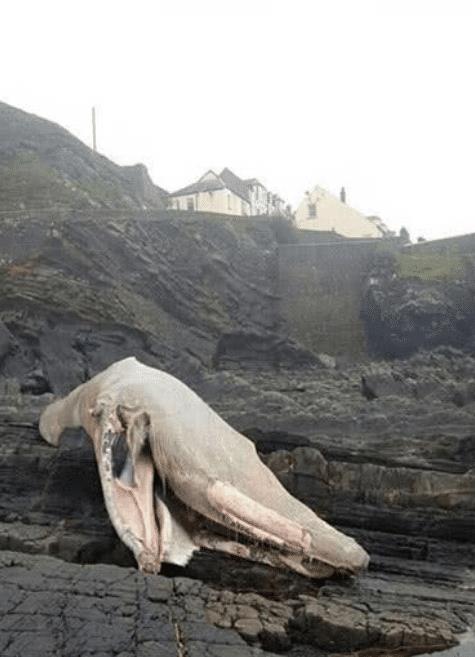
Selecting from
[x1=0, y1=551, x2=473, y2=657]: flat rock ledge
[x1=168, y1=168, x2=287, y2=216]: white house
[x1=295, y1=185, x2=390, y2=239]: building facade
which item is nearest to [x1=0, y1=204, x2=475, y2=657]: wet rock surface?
[x1=0, y1=551, x2=473, y2=657]: flat rock ledge

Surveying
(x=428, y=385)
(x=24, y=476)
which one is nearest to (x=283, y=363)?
(x=428, y=385)

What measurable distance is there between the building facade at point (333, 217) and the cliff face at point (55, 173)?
483 inches

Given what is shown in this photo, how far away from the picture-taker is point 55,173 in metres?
42.0

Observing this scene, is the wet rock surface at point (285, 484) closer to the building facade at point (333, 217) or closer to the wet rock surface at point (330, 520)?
the wet rock surface at point (330, 520)

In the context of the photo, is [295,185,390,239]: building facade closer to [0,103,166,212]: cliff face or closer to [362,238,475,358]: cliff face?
[0,103,166,212]: cliff face

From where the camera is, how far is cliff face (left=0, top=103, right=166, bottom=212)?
37.8 metres

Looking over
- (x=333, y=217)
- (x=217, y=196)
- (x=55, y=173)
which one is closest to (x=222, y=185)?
(x=217, y=196)

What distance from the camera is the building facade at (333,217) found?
5281cm

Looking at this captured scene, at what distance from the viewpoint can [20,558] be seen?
832 centimetres

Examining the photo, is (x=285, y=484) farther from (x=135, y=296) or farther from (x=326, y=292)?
(x=326, y=292)

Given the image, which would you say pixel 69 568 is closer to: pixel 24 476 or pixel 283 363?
pixel 24 476

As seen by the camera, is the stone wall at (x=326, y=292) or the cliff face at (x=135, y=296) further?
the stone wall at (x=326, y=292)

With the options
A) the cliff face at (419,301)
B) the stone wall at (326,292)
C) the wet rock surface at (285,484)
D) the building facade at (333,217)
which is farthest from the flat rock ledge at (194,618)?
the building facade at (333,217)

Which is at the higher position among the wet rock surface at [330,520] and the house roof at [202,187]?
the house roof at [202,187]
